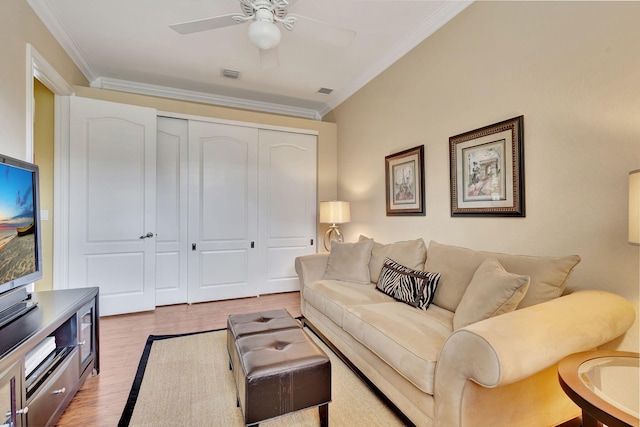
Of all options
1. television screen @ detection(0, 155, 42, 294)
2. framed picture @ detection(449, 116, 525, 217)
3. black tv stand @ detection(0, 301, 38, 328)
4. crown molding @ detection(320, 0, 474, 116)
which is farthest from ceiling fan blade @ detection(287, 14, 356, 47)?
black tv stand @ detection(0, 301, 38, 328)

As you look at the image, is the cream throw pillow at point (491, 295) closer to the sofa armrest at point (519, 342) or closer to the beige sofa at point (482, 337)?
the beige sofa at point (482, 337)

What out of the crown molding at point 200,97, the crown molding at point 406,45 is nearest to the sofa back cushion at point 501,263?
the crown molding at point 406,45

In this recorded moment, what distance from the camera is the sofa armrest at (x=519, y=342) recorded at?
1.05m

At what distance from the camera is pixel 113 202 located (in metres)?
3.18

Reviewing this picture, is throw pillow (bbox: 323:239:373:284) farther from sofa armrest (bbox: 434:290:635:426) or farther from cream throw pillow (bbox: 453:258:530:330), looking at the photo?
sofa armrest (bbox: 434:290:635:426)

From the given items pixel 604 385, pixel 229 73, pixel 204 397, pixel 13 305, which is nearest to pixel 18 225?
pixel 13 305

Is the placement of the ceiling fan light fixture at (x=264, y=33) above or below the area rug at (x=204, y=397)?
above

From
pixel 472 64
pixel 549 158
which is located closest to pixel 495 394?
pixel 549 158

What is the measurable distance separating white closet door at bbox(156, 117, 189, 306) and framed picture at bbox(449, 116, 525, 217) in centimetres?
309

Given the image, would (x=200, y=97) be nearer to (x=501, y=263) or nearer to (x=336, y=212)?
Answer: (x=336, y=212)

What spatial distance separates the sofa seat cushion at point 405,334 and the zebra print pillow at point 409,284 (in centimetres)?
7

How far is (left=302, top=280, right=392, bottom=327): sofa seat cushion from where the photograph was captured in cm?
217

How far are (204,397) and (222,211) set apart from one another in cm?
243

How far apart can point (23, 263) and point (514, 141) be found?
10.3 feet
